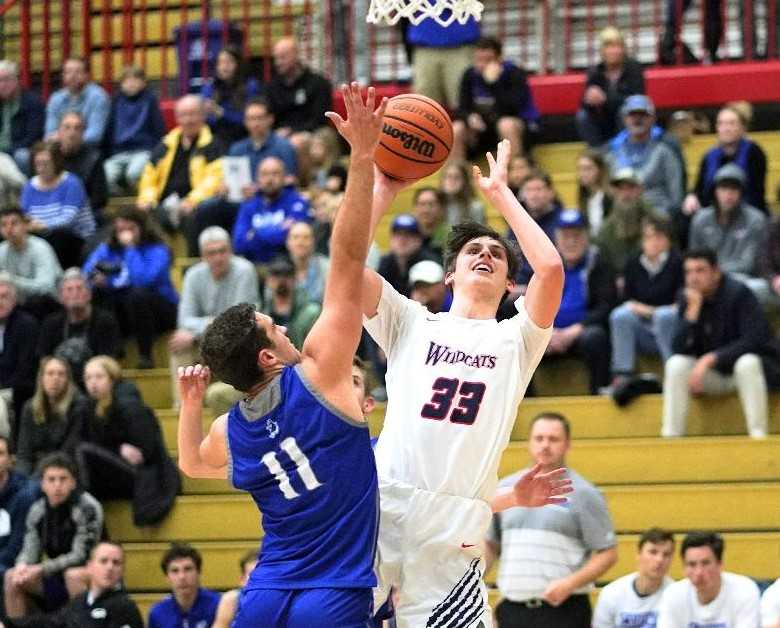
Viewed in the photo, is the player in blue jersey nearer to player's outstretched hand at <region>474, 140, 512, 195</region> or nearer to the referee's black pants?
player's outstretched hand at <region>474, 140, 512, 195</region>

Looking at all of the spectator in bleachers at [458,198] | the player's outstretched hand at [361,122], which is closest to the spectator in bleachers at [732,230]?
the spectator in bleachers at [458,198]

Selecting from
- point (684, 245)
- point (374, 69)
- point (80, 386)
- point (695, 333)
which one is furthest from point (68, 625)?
point (374, 69)

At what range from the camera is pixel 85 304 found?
1288 cm

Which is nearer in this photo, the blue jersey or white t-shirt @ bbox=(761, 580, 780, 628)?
the blue jersey

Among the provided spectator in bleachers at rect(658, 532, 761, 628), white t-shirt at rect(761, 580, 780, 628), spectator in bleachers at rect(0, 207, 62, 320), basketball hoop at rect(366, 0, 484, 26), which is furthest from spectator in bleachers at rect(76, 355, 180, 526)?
basketball hoop at rect(366, 0, 484, 26)

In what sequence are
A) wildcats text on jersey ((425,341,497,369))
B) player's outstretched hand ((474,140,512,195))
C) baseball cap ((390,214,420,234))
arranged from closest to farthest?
player's outstretched hand ((474,140,512,195)), wildcats text on jersey ((425,341,497,369)), baseball cap ((390,214,420,234))

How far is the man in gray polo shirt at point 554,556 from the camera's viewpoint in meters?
9.66

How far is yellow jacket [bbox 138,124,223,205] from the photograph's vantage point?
47.9ft

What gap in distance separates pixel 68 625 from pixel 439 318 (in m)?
5.09

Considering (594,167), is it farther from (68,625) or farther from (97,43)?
(97,43)

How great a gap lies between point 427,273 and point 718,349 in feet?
6.26

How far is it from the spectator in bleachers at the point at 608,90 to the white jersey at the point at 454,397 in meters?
8.23

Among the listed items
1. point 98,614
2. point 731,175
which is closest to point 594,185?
point 731,175

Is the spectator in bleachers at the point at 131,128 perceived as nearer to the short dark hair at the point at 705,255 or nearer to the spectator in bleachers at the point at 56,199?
the spectator in bleachers at the point at 56,199
